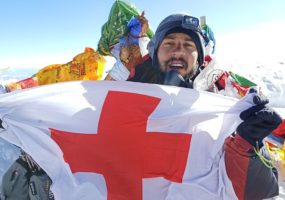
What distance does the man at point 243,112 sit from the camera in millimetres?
1235

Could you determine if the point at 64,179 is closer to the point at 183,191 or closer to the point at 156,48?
the point at 183,191

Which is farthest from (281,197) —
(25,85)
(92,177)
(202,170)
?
(25,85)

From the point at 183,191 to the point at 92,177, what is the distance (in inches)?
16.8

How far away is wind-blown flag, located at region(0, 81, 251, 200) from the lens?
1.51 metres

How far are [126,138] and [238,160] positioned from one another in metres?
0.53

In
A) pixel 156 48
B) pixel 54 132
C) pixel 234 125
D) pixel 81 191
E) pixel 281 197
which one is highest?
pixel 156 48

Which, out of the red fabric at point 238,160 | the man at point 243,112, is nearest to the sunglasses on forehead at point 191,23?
the man at point 243,112

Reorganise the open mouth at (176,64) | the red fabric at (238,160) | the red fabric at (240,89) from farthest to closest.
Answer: the red fabric at (240,89) < the open mouth at (176,64) < the red fabric at (238,160)

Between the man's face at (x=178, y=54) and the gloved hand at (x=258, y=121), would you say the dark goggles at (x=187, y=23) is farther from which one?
the gloved hand at (x=258, y=121)

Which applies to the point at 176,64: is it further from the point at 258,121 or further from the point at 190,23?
the point at 258,121

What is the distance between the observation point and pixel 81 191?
1545 millimetres

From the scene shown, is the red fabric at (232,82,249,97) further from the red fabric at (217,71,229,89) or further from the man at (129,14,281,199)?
the man at (129,14,281,199)

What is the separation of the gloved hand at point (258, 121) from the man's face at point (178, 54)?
64cm

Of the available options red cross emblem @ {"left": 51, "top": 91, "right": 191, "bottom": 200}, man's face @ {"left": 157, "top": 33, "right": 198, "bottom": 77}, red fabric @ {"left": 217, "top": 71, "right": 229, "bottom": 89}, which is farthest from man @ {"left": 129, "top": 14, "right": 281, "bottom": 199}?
red cross emblem @ {"left": 51, "top": 91, "right": 191, "bottom": 200}
